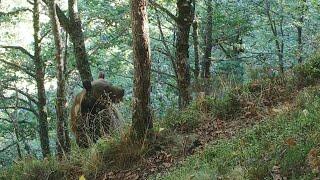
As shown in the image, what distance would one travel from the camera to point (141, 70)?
25.5ft

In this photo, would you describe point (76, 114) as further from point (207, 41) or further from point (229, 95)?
point (207, 41)

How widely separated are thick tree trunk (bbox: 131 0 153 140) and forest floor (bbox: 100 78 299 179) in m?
0.55

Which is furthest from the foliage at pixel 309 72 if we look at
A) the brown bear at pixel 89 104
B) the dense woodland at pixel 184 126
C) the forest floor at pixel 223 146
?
the brown bear at pixel 89 104

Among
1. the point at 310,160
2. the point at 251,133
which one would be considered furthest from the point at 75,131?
the point at 310,160

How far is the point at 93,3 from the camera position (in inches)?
672

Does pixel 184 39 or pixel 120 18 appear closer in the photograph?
pixel 184 39

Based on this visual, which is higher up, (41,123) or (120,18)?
(120,18)

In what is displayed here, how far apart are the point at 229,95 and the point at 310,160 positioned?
207 inches

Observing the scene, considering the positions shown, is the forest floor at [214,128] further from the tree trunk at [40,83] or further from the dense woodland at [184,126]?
the tree trunk at [40,83]

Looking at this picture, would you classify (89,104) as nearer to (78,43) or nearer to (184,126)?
(184,126)

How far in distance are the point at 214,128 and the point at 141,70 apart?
1.98 m

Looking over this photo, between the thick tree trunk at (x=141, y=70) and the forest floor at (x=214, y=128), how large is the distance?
55 centimetres

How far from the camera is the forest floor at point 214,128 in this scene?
24.7ft

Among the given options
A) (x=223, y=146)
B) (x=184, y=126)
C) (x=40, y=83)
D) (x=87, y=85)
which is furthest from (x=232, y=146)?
(x=40, y=83)
